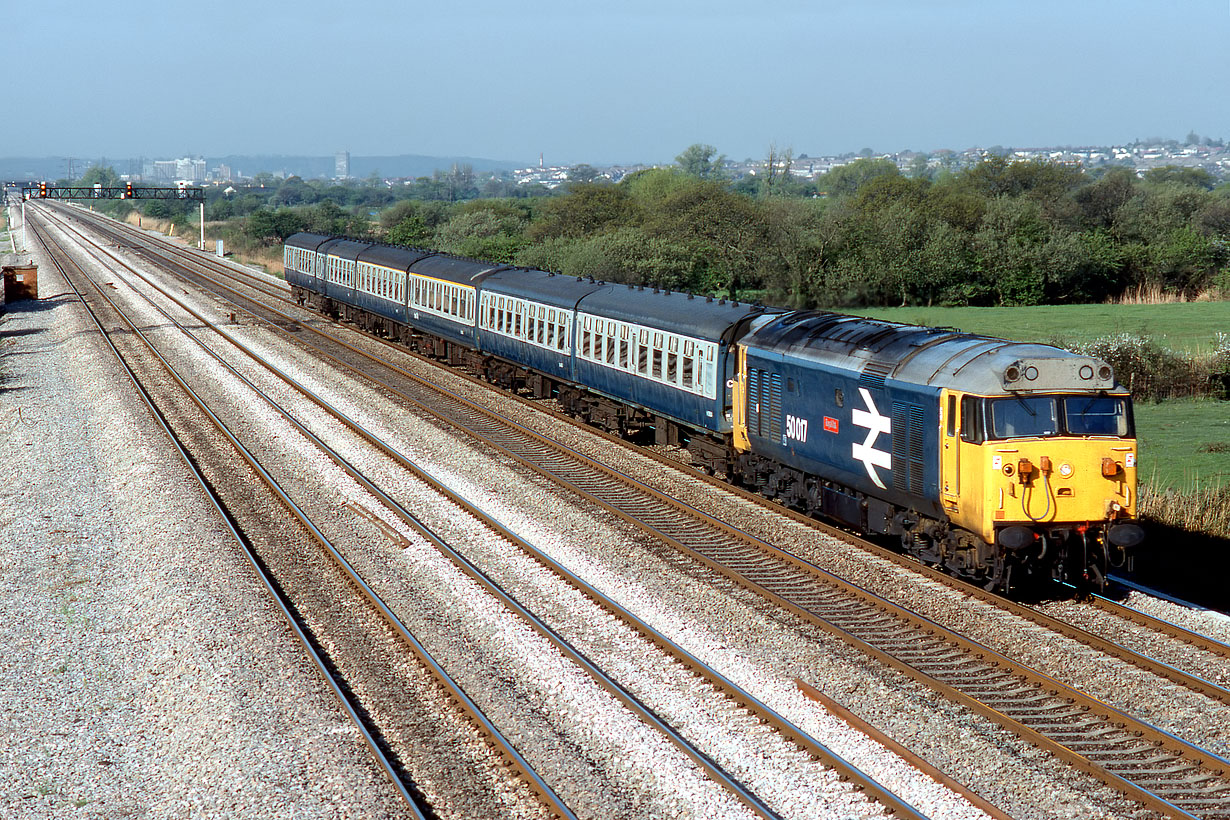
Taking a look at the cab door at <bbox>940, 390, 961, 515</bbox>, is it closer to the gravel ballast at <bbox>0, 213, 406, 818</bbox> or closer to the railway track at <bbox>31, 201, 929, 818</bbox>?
the railway track at <bbox>31, 201, 929, 818</bbox>

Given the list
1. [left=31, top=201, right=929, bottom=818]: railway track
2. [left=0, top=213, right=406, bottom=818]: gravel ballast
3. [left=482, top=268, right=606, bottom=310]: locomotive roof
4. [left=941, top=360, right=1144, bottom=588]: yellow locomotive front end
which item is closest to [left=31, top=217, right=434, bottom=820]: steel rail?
[left=0, top=213, right=406, bottom=818]: gravel ballast

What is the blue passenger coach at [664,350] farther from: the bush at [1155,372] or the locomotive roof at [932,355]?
the bush at [1155,372]

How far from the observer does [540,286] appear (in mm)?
29812

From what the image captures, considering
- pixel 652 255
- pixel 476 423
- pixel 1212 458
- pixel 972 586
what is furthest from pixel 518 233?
pixel 972 586

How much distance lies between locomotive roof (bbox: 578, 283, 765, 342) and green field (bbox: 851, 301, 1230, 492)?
739 centimetres

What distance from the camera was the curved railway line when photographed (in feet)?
32.8

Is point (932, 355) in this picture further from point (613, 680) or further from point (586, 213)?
point (586, 213)

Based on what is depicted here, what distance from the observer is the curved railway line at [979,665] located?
999 cm

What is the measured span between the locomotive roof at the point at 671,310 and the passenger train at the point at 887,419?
45 mm

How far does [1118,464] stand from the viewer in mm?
13773

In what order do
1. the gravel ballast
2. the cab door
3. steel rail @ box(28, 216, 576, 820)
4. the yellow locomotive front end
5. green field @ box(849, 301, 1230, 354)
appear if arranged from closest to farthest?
steel rail @ box(28, 216, 576, 820)
the gravel ballast
the yellow locomotive front end
the cab door
green field @ box(849, 301, 1230, 354)

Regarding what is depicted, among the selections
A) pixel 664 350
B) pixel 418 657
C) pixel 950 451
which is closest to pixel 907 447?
pixel 950 451

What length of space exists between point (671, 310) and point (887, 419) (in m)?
8.40

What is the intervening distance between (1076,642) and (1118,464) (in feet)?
7.27
